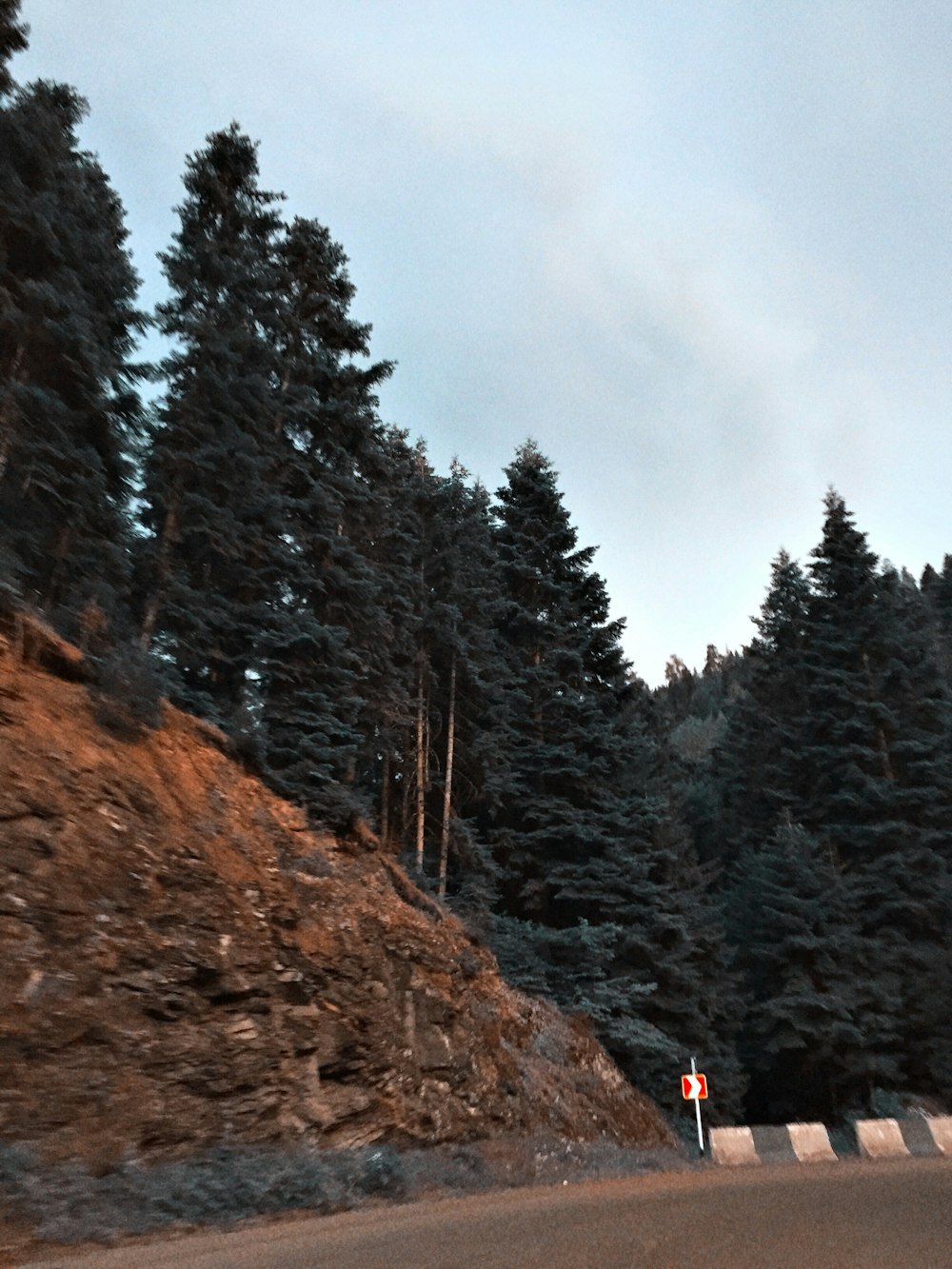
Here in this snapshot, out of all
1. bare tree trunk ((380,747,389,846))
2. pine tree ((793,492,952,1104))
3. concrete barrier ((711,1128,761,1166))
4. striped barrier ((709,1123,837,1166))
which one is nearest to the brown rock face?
concrete barrier ((711,1128,761,1166))

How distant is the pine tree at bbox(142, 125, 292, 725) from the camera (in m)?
15.6

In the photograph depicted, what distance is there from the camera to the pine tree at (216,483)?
1556cm

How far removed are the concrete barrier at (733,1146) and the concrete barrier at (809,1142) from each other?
64 cm

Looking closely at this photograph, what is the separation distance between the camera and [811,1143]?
44.9 feet

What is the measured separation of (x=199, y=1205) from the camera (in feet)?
24.1

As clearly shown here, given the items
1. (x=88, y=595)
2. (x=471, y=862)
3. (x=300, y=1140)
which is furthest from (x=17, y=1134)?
(x=471, y=862)

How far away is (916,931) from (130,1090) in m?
28.4

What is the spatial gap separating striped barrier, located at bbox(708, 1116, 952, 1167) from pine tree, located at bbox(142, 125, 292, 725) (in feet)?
34.3

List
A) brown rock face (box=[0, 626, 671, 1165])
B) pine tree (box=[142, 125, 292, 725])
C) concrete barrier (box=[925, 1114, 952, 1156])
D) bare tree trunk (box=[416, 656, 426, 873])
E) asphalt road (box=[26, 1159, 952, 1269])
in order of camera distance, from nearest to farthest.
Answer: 1. asphalt road (box=[26, 1159, 952, 1269])
2. brown rock face (box=[0, 626, 671, 1165])
3. concrete barrier (box=[925, 1114, 952, 1156])
4. pine tree (box=[142, 125, 292, 725])
5. bare tree trunk (box=[416, 656, 426, 873])

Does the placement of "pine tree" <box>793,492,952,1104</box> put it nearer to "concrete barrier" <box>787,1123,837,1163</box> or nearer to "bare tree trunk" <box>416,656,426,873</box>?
"concrete barrier" <box>787,1123,837,1163</box>

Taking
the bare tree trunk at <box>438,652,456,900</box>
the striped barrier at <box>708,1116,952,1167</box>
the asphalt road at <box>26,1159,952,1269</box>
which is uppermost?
the bare tree trunk at <box>438,652,456,900</box>

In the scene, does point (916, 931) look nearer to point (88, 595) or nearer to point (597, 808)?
point (597, 808)

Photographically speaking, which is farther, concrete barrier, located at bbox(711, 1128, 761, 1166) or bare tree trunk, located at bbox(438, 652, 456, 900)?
bare tree trunk, located at bbox(438, 652, 456, 900)

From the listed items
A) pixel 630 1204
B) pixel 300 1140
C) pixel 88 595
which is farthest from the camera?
pixel 88 595
